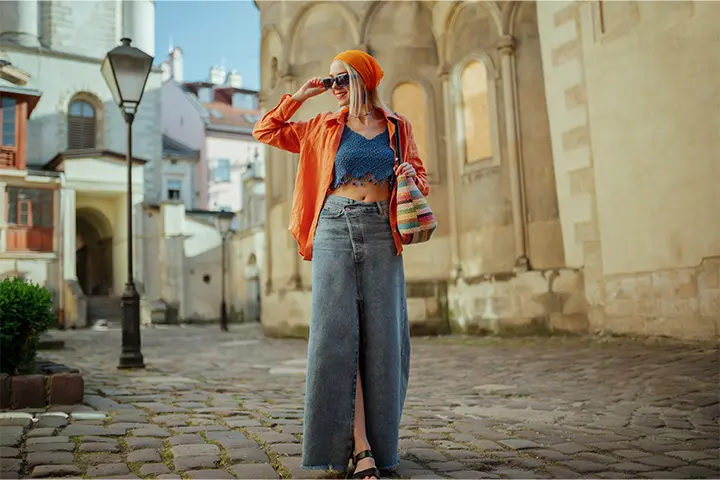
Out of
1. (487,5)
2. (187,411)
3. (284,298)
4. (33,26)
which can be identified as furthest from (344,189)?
(33,26)

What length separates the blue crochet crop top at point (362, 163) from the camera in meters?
3.38

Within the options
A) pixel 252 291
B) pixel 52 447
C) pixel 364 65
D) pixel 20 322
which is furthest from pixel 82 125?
pixel 364 65

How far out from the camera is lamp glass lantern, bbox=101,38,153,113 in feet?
28.7

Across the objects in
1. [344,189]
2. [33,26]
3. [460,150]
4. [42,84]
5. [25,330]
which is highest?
[33,26]

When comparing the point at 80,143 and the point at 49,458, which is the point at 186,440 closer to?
the point at 49,458

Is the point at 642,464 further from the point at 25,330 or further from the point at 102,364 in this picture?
the point at 102,364

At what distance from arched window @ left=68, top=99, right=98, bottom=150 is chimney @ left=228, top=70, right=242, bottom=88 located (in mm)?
18496

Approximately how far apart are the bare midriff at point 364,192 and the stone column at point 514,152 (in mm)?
8162

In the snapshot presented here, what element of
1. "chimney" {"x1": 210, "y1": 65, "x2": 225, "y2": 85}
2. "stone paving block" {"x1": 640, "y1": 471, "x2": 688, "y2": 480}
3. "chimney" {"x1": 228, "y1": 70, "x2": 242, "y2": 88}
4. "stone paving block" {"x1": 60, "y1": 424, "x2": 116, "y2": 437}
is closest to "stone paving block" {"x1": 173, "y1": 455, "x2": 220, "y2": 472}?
"stone paving block" {"x1": 60, "y1": 424, "x2": 116, "y2": 437}

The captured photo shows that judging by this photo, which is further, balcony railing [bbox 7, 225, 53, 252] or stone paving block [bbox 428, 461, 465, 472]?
balcony railing [bbox 7, 225, 53, 252]

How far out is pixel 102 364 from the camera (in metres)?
9.16

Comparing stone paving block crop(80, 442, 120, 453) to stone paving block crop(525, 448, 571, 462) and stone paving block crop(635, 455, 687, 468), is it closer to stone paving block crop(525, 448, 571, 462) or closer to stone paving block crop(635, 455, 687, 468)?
stone paving block crop(525, 448, 571, 462)

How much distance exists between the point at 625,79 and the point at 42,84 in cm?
2678

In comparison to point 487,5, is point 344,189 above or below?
below
